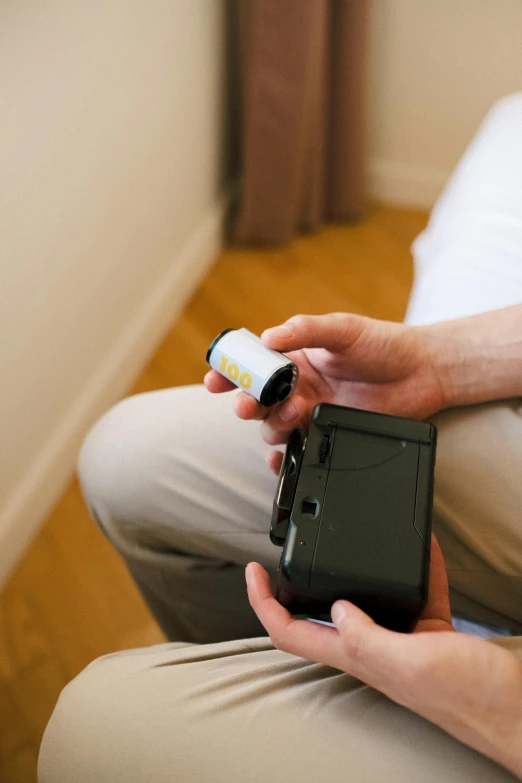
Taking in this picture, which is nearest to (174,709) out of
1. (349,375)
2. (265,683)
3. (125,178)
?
(265,683)

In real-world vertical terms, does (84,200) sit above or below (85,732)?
above

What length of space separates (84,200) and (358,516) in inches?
31.1

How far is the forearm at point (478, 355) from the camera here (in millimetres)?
688

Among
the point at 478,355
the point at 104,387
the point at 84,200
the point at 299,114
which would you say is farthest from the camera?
the point at 299,114

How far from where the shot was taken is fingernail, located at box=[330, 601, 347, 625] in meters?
0.52

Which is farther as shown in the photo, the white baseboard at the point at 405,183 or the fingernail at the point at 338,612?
the white baseboard at the point at 405,183

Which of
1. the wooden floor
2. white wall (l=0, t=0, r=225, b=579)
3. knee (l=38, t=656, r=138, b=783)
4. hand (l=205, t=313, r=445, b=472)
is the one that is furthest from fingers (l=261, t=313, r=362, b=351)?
the wooden floor

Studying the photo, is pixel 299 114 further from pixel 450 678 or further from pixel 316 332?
pixel 450 678

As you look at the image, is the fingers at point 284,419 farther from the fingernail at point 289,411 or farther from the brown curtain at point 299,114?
the brown curtain at point 299,114

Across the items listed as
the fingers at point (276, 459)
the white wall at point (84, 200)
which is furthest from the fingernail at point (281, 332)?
the white wall at point (84, 200)

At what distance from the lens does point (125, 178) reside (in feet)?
4.05

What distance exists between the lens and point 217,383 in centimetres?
68

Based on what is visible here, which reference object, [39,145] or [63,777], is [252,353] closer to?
[63,777]

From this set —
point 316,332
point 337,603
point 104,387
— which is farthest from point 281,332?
point 104,387
